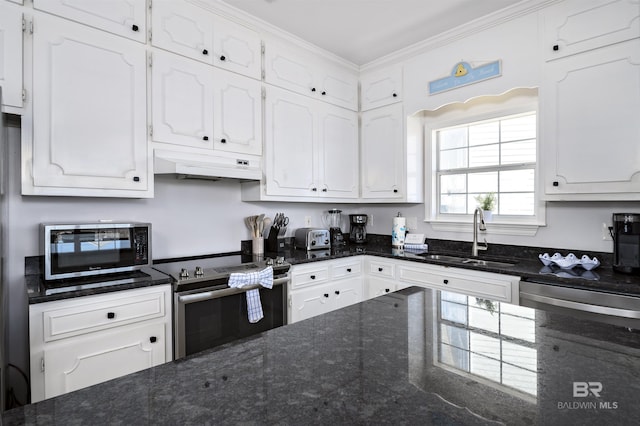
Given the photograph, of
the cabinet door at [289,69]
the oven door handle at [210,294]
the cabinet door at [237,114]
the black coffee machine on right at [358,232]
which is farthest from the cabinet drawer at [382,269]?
the cabinet door at [289,69]

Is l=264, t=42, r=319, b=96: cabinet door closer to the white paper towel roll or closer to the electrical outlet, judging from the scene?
the white paper towel roll

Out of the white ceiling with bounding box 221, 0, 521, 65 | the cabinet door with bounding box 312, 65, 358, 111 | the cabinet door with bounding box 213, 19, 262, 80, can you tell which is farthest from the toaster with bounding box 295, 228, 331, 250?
the white ceiling with bounding box 221, 0, 521, 65

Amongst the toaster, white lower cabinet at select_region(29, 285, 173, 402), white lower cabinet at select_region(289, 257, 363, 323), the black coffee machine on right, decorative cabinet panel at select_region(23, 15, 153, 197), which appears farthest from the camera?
the black coffee machine on right

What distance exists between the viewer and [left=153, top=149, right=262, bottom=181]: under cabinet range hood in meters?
2.11

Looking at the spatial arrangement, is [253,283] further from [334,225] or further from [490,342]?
[334,225]

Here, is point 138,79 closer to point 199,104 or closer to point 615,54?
point 199,104

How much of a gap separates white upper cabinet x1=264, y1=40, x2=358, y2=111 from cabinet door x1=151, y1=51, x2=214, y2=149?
1.92ft

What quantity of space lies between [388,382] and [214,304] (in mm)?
1551

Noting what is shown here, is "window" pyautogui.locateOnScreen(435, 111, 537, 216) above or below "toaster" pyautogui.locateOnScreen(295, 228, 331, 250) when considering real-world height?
above

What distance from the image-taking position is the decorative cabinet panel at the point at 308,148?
9.15ft

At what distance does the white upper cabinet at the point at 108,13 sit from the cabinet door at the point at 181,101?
176 millimetres

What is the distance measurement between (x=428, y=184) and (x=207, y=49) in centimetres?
222

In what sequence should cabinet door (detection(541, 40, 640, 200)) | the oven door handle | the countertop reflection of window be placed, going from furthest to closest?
1. cabinet door (detection(541, 40, 640, 200))
2. the oven door handle
3. the countertop reflection of window

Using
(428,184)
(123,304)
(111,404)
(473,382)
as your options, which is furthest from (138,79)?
(428,184)
